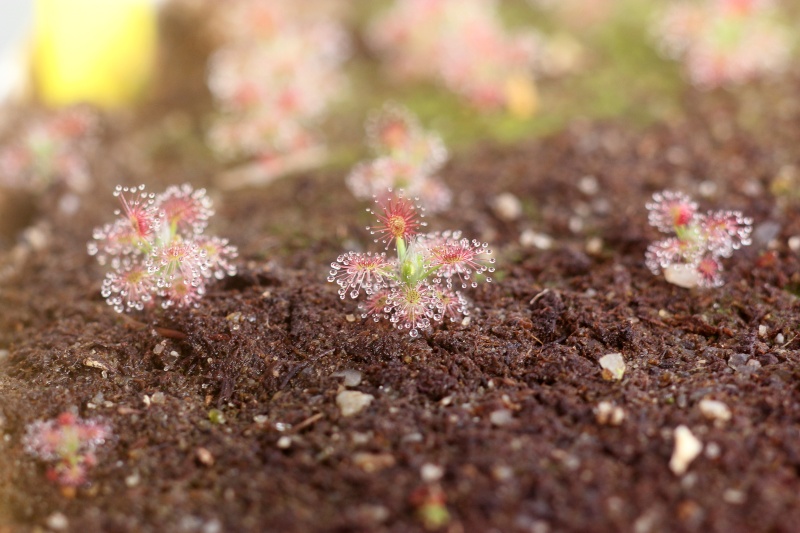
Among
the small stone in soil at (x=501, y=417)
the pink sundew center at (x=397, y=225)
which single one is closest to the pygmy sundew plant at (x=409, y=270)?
the pink sundew center at (x=397, y=225)

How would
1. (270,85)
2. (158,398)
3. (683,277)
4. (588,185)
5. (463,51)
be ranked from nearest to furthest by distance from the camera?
(158,398)
(683,277)
(588,185)
(270,85)
(463,51)

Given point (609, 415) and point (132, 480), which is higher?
point (609, 415)

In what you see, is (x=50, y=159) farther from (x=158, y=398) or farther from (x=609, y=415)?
(x=609, y=415)

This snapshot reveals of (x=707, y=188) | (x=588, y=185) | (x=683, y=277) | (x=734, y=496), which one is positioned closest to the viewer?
(x=734, y=496)

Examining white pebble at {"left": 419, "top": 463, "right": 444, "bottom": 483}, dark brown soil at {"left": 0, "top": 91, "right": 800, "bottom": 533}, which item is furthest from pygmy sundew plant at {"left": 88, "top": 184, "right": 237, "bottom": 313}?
white pebble at {"left": 419, "top": 463, "right": 444, "bottom": 483}

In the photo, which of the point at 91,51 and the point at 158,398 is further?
the point at 91,51

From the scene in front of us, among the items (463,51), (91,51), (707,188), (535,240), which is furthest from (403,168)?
(91,51)

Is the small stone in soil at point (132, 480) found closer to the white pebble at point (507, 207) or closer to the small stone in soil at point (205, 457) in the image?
the small stone in soil at point (205, 457)

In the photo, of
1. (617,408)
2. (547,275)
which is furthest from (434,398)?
(547,275)
